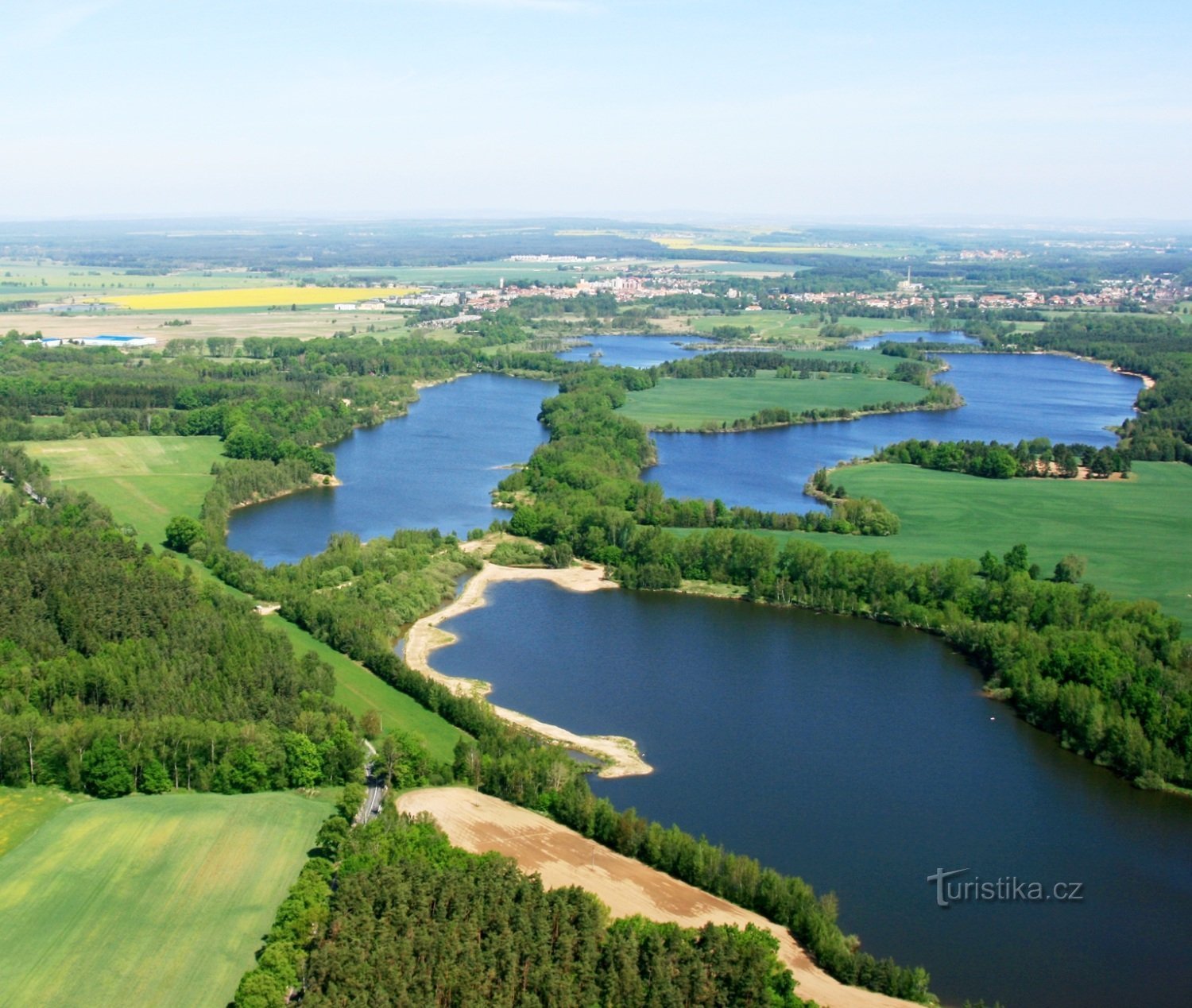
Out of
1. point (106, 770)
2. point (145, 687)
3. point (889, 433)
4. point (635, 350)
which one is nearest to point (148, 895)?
point (106, 770)

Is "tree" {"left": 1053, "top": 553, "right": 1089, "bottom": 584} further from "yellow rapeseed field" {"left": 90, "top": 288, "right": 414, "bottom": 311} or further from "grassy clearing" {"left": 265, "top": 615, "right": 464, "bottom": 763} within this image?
"yellow rapeseed field" {"left": 90, "top": 288, "right": 414, "bottom": 311}

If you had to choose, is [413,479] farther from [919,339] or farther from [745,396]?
[919,339]

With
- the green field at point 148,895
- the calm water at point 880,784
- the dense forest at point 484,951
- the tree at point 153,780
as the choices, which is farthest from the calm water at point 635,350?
the dense forest at point 484,951

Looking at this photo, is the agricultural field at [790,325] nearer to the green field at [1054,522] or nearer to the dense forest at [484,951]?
the green field at [1054,522]

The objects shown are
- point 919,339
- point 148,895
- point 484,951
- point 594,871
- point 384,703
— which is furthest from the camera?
point 919,339

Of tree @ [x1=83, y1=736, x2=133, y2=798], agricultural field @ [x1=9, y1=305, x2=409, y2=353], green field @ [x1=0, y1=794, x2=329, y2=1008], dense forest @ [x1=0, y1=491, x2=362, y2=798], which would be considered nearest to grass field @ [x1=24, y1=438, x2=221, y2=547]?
dense forest @ [x1=0, y1=491, x2=362, y2=798]

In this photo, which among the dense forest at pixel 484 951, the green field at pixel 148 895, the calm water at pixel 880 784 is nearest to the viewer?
the dense forest at pixel 484 951
